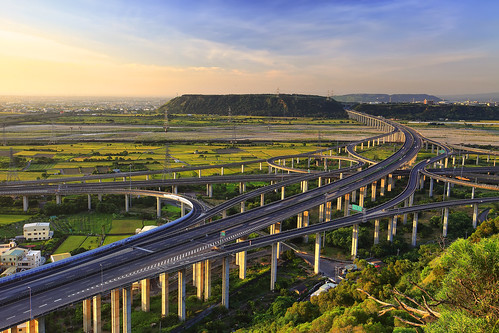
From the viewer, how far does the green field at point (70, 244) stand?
A: 46331 millimetres

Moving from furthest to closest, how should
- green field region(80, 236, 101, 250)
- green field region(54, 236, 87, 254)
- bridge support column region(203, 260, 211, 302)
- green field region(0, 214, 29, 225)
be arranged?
green field region(0, 214, 29, 225) < green field region(80, 236, 101, 250) < green field region(54, 236, 87, 254) < bridge support column region(203, 260, 211, 302)

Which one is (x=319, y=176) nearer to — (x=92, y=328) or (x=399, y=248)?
(x=399, y=248)

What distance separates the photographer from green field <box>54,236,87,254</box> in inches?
1824

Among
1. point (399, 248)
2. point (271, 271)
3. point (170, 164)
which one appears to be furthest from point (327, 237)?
point (170, 164)

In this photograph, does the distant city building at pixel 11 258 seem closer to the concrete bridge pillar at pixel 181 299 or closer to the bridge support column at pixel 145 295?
the bridge support column at pixel 145 295

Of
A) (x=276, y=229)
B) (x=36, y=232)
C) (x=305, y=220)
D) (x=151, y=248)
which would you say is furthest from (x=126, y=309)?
(x=305, y=220)

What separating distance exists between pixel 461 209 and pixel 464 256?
5992cm

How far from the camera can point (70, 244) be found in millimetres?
48062

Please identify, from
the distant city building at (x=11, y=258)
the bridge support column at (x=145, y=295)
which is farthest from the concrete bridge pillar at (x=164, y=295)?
the distant city building at (x=11, y=258)

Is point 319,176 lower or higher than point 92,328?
higher

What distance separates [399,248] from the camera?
51.2 meters

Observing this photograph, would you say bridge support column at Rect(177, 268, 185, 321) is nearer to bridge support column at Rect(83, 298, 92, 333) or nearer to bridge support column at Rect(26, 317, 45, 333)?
bridge support column at Rect(83, 298, 92, 333)

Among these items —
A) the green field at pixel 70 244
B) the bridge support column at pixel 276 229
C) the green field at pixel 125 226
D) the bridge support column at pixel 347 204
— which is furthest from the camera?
the bridge support column at pixel 347 204

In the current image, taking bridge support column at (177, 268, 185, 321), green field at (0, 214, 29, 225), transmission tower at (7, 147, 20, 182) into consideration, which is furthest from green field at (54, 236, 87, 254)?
transmission tower at (7, 147, 20, 182)
